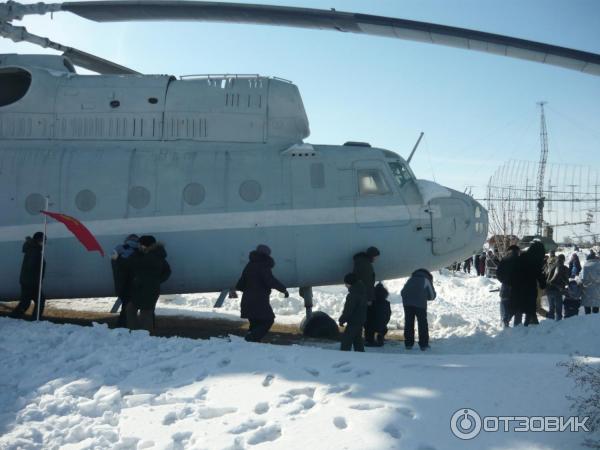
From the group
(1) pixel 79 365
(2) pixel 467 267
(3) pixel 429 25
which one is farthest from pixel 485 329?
(2) pixel 467 267

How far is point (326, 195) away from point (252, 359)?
15.0 ft

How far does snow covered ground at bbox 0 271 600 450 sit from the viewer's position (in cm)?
393

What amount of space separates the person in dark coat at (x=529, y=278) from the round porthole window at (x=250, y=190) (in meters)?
5.14

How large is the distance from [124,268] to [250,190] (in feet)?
8.71

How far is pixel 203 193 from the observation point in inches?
376

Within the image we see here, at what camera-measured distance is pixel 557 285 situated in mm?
11805

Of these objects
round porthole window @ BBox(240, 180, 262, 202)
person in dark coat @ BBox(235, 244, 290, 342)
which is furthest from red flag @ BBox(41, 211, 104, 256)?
person in dark coat @ BBox(235, 244, 290, 342)

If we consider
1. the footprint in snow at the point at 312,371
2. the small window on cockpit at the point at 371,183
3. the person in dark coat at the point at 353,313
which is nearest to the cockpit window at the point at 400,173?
the small window on cockpit at the point at 371,183

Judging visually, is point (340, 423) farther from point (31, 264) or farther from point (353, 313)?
point (31, 264)

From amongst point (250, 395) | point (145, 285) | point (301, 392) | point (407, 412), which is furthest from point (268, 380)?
point (145, 285)

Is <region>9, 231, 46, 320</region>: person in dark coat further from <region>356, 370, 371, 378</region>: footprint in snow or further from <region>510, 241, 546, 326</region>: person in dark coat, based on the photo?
<region>510, 241, 546, 326</region>: person in dark coat

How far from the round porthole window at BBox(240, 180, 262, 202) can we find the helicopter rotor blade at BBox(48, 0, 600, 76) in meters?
2.86

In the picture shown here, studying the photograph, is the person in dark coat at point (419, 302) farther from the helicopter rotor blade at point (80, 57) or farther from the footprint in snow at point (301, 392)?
the helicopter rotor blade at point (80, 57)

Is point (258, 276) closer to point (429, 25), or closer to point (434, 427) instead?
point (434, 427)
